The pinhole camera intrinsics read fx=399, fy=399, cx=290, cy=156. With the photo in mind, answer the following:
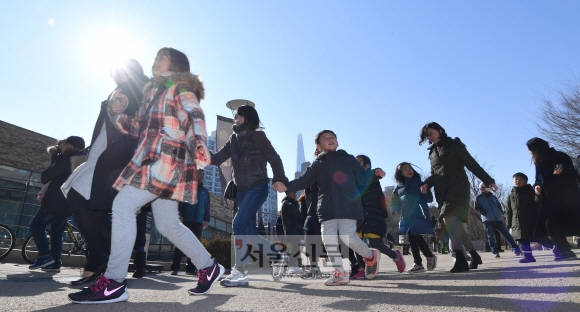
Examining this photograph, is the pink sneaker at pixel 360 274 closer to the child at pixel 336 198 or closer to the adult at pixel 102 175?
the child at pixel 336 198

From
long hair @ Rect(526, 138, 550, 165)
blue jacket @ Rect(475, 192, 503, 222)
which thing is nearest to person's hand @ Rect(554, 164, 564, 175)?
long hair @ Rect(526, 138, 550, 165)

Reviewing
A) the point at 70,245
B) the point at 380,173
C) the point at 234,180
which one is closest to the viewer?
the point at 234,180

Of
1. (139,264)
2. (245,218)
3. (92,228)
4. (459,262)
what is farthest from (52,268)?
(459,262)

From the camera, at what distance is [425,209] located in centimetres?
649

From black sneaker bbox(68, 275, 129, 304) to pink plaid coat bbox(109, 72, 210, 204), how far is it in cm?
65

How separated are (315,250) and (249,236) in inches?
102

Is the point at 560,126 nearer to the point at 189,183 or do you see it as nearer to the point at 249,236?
the point at 249,236

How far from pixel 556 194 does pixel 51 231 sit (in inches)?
287

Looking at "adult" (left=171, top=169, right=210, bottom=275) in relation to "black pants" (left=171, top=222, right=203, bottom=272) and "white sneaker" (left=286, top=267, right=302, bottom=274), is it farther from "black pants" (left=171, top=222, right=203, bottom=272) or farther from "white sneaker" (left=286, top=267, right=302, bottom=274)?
"white sneaker" (left=286, top=267, right=302, bottom=274)

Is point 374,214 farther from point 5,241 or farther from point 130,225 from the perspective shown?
point 5,241

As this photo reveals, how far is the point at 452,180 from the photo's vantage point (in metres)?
5.31

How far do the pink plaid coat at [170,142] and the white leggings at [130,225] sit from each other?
91 mm

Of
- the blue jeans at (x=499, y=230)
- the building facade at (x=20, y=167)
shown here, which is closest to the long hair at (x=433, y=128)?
the blue jeans at (x=499, y=230)

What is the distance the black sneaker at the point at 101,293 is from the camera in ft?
8.50
